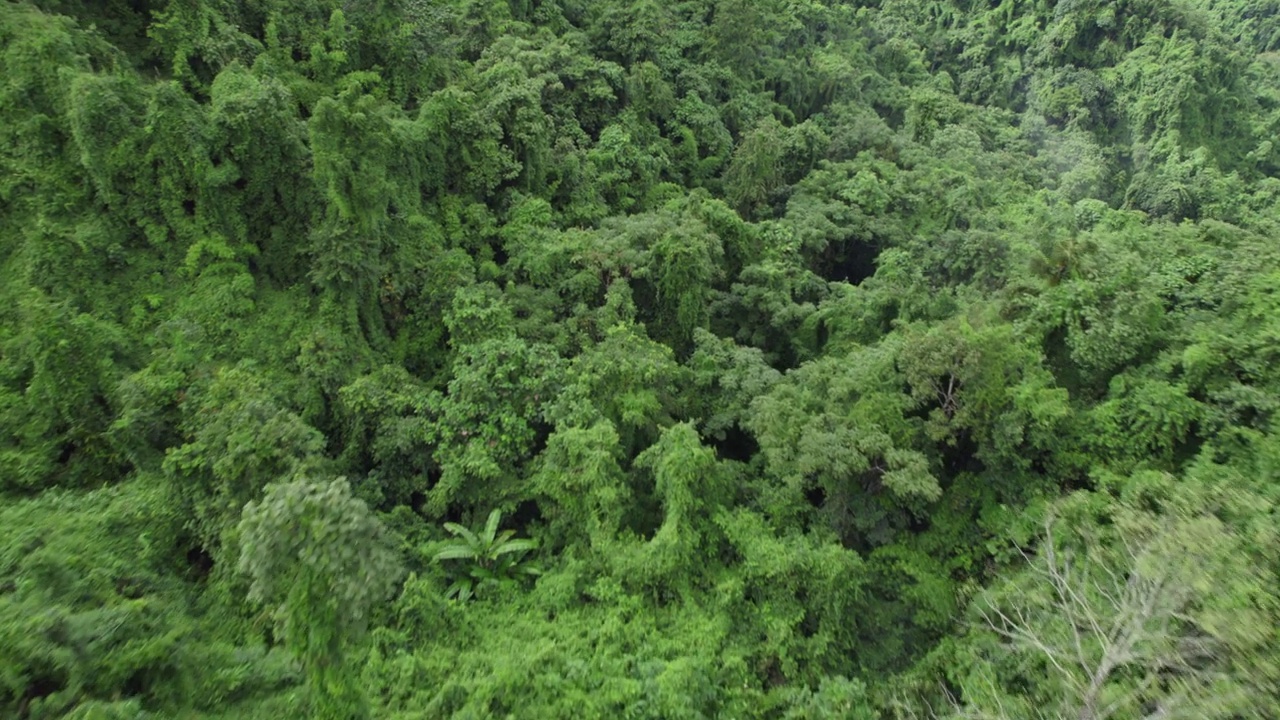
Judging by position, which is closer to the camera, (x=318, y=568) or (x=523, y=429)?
(x=318, y=568)

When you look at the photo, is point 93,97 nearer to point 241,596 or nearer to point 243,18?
point 243,18

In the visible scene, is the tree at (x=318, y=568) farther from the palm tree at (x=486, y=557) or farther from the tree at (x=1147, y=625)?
the tree at (x=1147, y=625)

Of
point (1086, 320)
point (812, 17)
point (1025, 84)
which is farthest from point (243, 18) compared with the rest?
point (1025, 84)

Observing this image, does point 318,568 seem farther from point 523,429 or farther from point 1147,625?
point 1147,625

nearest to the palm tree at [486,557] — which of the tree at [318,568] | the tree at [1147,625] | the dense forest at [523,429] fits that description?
the dense forest at [523,429]

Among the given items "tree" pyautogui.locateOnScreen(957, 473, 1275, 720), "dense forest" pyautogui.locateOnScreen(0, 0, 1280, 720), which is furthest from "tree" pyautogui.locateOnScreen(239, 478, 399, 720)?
"tree" pyautogui.locateOnScreen(957, 473, 1275, 720)

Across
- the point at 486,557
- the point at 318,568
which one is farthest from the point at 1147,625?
the point at 486,557
